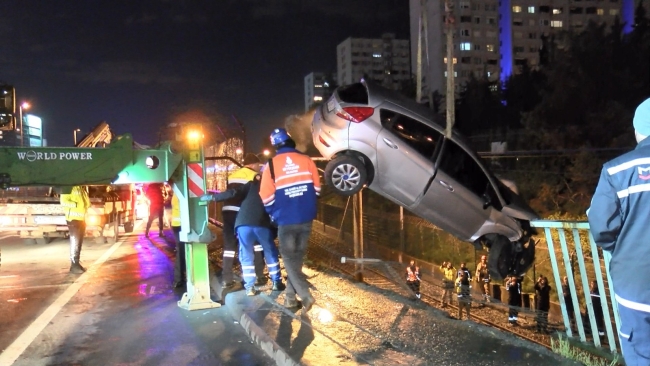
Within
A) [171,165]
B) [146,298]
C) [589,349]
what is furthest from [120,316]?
[589,349]

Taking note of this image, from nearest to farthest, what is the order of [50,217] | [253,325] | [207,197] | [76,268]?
[253,325], [207,197], [76,268], [50,217]

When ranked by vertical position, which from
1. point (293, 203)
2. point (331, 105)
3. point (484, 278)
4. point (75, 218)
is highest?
point (331, 105)

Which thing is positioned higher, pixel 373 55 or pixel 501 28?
pixel 373 55

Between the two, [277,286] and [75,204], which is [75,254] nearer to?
[75,204]

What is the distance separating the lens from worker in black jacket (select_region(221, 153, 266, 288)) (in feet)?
23.1

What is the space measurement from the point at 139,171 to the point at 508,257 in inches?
219

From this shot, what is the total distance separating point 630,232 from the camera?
280 cm

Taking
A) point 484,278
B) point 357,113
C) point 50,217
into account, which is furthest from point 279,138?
point 50,217

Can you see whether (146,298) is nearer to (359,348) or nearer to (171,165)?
(171,165)

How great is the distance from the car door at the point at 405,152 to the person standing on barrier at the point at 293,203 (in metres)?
2.67

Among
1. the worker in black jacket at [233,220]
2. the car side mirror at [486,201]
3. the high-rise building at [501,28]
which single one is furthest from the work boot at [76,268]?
the high-rise building at [501,28]

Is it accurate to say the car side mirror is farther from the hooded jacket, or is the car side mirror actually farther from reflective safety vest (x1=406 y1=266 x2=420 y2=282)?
the hooded jacket

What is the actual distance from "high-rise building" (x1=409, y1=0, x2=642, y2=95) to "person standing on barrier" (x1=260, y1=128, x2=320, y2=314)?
254 ft

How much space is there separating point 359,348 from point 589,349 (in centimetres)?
177
